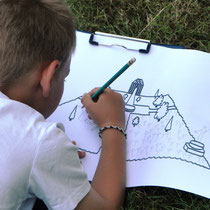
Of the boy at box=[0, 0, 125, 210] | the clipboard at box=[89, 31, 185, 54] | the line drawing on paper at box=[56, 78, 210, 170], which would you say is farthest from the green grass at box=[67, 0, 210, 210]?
the boy at box=[0, 0, 125, 210]

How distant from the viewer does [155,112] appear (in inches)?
39.4

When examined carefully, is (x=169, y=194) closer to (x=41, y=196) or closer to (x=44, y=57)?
(x=41, y=196)

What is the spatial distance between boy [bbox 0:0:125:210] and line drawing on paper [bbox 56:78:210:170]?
7.8 inches

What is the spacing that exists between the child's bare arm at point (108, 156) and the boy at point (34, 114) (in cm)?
2

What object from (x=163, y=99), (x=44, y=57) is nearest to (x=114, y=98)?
(x=163, y=99)

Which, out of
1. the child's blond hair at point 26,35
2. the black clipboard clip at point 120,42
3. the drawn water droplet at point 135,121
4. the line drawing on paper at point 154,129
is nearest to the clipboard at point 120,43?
the black clipboard clip at point 120,42

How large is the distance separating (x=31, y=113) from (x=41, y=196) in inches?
7.3

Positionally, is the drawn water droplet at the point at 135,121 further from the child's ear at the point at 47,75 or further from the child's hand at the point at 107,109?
the child's ear at the point at 47,75

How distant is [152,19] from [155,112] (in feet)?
1.39

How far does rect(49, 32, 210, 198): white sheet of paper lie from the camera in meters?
0.92

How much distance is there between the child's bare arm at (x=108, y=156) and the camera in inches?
33.8

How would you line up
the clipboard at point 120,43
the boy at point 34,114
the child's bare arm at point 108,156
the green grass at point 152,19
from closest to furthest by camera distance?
the boy at point 34,114 → the child's bare arm at point 108,156 → the clipboard at point 120,43 → the green grass at point 152,19

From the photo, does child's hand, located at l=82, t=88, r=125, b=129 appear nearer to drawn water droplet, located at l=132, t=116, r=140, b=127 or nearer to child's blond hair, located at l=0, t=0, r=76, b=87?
drawn water droplet, located at l=132, t=116, r=140, b=127

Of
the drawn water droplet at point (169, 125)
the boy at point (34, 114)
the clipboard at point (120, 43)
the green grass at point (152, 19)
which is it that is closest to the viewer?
the boy at point (34, 114)
